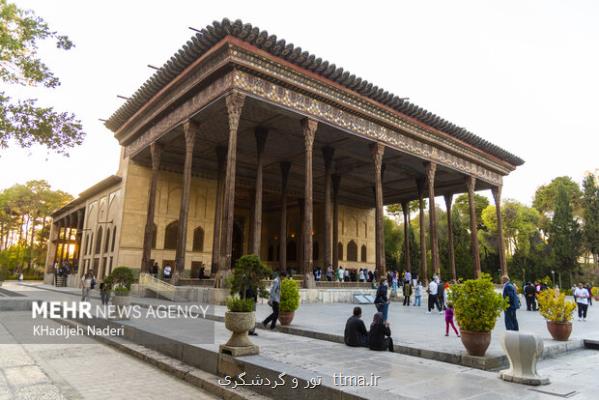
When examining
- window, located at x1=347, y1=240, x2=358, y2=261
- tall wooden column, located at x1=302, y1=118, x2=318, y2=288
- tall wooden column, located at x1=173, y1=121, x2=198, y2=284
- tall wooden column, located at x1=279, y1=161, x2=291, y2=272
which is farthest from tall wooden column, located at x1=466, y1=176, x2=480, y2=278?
tall wooden column, located at x1=173, y1=121, x2=198, y2=284

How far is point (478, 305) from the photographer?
575cm

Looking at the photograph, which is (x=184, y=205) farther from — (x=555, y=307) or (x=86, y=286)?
(x=555, y=307)

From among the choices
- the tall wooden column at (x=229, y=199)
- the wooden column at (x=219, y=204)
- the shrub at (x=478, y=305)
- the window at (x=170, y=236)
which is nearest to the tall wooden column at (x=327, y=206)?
the wooden column at (x=219, y=204)

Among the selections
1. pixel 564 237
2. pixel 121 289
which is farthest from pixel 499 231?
pixel 121 289

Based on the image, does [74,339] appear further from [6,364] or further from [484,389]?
[484,389]

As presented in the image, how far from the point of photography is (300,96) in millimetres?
17766

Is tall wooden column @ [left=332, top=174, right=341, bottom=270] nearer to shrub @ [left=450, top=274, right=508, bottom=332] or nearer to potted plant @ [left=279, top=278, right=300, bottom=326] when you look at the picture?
potted plant @ [left=279, top=278, right=300, bottom=326]

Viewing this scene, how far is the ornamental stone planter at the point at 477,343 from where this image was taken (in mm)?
5645

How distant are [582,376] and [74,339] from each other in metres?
9.51

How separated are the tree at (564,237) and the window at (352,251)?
2074 cm

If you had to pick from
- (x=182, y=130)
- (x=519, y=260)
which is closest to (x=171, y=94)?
(x=182, y=130)

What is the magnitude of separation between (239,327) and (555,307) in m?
6.34

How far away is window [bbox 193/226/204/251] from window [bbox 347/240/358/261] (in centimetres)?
1398

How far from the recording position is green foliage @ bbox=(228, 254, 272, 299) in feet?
23.7
